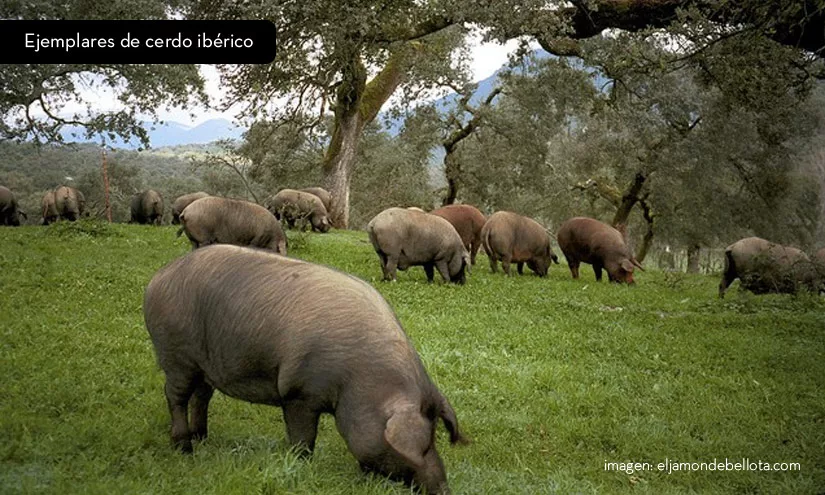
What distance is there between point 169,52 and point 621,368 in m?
7.31

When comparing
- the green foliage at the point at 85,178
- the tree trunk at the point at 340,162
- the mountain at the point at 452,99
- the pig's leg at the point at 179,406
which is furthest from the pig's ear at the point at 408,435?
the green foliage at the point at 85,178

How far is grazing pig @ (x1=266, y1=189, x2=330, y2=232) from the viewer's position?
25375mm

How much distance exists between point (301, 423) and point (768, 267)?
15224mm

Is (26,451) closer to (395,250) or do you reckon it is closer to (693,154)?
(395,250)

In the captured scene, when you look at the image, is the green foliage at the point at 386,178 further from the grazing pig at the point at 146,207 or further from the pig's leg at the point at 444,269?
the pig's leg at the point at 444,269

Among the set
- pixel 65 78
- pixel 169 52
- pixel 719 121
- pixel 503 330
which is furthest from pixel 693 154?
pixel 169 52

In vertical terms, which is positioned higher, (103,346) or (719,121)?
(719,121)

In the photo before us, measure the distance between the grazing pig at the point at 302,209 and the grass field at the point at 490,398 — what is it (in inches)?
432

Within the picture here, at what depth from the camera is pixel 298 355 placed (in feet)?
15.7

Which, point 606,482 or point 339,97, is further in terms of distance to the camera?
point 339,97

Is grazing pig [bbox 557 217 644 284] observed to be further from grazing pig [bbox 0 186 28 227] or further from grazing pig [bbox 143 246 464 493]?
grazing pig [bbox 0 186 28 227]

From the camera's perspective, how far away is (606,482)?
6.44m

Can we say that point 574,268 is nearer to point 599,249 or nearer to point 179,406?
point 599,249

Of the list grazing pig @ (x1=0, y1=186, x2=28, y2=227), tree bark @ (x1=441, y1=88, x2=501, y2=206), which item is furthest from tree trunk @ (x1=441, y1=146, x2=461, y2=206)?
grazing pig @ (x1=0, y1=186, x2=28, y2=227)
